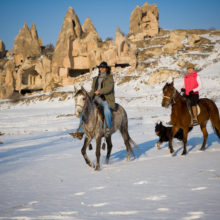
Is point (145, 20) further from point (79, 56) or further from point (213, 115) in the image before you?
point (213, 115)

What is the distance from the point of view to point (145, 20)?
99.2 meters

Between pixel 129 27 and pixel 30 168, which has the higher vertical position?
pixel 129 27

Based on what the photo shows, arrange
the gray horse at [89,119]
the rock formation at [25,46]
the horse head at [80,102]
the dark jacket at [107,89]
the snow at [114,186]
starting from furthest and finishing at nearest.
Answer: the rock formation at [25,46] → the dark jacket at [107,89] → the gray horse at [89,119] → the horse head at [80,102] → the snow at [114,186]

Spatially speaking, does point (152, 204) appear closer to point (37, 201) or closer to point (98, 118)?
point (37, 201)

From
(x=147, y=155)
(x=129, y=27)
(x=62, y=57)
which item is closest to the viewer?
(x=147, y=155)

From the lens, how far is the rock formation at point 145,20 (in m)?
94.7

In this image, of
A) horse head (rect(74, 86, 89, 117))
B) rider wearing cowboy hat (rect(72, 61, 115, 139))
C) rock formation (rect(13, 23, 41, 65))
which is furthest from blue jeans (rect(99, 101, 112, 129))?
rock formation (rect(13, 23, 41, 65))

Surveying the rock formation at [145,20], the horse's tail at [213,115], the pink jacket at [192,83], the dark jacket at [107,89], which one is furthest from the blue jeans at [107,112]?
the rock formation at [145,20]

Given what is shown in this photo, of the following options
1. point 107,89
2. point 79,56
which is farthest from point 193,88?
point 79,56

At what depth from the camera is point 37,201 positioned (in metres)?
4.47

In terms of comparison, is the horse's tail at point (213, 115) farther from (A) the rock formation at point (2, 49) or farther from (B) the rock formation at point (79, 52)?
(A) the rock formation at point (2, 49)

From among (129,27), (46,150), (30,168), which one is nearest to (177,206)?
(30,168)

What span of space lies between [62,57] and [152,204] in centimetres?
6481

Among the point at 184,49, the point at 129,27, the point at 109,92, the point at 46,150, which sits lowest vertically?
the point at 46,150
